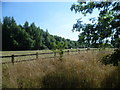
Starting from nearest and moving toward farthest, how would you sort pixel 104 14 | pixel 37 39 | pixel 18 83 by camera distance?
pixel 18 83
pixel 104 14
pixel 37 39

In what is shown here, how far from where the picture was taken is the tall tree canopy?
387 centimetres

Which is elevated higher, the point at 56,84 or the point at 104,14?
the point at 104,14

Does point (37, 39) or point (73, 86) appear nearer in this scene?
point (73, 86)

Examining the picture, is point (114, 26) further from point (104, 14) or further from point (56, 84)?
point (56, 84)

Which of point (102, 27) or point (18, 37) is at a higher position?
point (18, 37)

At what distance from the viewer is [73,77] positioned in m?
3.99

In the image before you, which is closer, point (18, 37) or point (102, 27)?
point (102, 27)

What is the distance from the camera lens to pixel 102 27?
12.8 ft

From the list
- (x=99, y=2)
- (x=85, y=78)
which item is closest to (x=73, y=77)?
(x=85, y=78)

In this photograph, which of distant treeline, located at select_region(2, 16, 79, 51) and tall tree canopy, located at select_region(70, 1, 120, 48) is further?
distant treeline, located at select_region(2, 16, 79, 51)

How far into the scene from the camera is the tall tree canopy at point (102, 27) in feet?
12.7

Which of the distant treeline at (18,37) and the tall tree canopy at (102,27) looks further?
the distant treeline at (18,37)

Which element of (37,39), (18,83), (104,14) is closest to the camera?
(18,83)

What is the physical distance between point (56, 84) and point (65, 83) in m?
0.27
